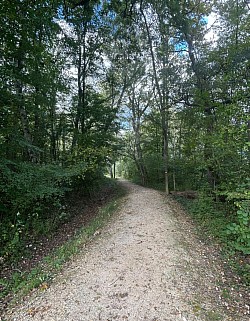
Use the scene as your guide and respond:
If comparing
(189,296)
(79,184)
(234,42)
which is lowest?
(189,296)

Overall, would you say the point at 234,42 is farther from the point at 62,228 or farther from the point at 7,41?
the point at 62,228

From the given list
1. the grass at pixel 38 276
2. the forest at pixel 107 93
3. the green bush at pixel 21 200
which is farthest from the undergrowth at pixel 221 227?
the green bush at pixel 21 200

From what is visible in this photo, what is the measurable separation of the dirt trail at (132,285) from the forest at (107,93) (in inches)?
41.1

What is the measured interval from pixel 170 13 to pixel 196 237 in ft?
24.5

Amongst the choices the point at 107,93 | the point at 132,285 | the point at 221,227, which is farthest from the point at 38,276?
the point at 107,93

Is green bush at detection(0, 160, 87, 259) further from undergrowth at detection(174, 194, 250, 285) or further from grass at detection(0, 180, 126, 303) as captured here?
undergrowth at detection(174, 194, 250, 285)

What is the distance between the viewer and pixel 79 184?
952cm

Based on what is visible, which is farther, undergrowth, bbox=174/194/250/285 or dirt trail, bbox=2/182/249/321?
undergrowth, bbox=174/194/250/285

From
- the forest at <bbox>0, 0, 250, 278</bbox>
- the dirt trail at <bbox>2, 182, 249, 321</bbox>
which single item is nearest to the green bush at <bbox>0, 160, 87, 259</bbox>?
the forest at <bbox>0, 0, 250, 278</bbox>

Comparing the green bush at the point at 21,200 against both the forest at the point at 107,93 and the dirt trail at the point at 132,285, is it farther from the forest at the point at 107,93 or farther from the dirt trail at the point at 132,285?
the dirt trail at the point at 132,285

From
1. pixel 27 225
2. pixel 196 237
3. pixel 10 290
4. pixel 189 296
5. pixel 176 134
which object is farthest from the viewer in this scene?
pixel 176 134

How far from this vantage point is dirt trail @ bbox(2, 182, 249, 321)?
238 cm

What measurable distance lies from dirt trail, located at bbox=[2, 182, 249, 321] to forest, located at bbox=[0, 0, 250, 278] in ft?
3.42

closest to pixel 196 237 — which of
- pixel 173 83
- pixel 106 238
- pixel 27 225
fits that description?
pixel 106 238
